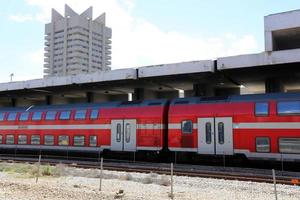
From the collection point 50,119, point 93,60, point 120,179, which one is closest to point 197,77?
point 50,119

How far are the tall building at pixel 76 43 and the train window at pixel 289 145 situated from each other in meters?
132

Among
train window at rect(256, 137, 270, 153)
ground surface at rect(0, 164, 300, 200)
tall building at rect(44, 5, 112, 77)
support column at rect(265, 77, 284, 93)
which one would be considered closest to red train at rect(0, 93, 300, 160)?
train window at rect(256, 137, 270, 153)

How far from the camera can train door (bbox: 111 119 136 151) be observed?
79.2ft

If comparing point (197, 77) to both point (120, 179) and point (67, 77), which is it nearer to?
point (67, 77)

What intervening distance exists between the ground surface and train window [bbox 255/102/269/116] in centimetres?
519

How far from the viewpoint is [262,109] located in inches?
779

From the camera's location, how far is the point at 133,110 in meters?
24.4

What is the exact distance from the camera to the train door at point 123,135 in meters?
24.1

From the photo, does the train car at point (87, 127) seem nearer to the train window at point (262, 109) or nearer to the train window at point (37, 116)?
the train window at point (37, 116)

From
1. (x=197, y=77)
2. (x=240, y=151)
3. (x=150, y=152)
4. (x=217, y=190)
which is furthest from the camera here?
(x=197, y=77)

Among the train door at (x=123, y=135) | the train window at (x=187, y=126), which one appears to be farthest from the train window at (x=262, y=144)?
the train door at (x=123, y=135)

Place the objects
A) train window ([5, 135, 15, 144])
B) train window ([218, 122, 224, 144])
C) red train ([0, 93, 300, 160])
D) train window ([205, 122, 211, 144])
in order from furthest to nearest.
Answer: train window ([5, 135, 15, 144]) → train window ([205, 122, 211, 144]) → train window ([218, 122, 224, 144]) → red train ([0, 93, 300, 160])

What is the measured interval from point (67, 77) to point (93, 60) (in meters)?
124

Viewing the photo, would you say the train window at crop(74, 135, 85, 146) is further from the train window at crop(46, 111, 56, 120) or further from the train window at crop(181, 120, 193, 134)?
the train window at crop(181, 120, 193, 134)
